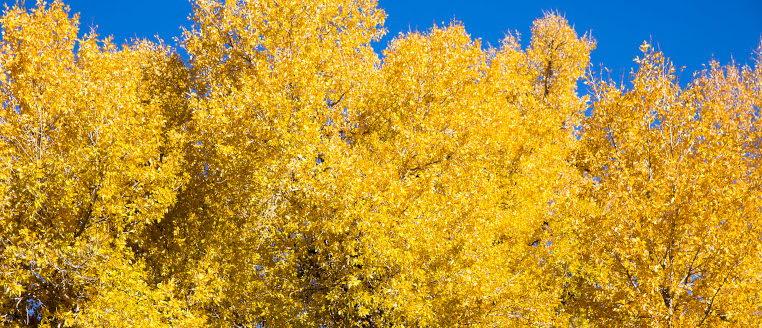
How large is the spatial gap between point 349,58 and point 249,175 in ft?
23.7

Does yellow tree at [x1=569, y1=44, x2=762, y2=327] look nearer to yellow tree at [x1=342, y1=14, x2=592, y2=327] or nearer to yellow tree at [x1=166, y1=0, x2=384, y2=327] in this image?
yellow tree at [x1=342, y1=14, x2=592, y2=327]

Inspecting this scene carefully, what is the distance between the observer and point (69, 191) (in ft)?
51.2

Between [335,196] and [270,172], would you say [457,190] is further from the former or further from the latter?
[270,172]

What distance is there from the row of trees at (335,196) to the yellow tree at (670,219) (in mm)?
75

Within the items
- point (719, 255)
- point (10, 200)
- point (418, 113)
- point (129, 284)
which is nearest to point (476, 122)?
point (418, 113)

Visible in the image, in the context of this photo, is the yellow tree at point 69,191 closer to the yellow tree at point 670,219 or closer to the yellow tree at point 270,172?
the yellow tree at point 270,172

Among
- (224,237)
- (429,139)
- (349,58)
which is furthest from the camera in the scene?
(349,58)

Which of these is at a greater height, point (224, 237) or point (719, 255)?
point (224, 237)

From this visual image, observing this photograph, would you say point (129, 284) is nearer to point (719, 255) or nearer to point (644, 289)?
point (644, 289)

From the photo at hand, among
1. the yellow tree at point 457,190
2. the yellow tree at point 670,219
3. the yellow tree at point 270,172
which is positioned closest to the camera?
the yellow tree at point 670,219

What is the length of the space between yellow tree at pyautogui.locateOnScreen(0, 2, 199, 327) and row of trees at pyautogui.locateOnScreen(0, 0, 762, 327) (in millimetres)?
90

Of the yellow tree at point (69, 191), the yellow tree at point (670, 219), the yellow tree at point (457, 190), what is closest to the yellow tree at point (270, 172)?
the yellow tree at point (457, 190)

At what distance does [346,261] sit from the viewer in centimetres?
1644

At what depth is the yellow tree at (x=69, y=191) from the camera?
14.8 metres
